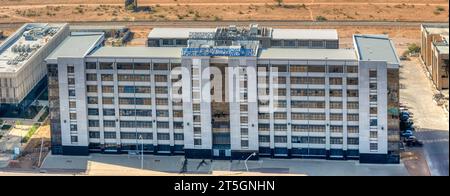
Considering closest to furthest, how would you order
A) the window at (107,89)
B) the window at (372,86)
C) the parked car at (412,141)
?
the window at (372,86)
the window at (107,89)
the parked car at (412,141)

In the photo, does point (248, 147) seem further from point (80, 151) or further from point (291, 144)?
point (80, 151)

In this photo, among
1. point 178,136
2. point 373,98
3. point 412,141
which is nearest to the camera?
point 373,98

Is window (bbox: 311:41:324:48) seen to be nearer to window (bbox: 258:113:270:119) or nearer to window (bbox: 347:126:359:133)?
window (bbox: 258:113:270:119)

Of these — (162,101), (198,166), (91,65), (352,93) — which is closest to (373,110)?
(352,93)

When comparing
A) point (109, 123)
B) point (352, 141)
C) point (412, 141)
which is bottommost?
point (412, 141)

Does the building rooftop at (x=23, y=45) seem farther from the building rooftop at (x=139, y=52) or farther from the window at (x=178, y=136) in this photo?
the window at (x=178, y=136)

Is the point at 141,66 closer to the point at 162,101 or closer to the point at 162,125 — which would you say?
the point at 162,101

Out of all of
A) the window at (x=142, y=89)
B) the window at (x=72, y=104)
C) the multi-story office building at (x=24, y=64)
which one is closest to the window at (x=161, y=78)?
the window at (x=142, y=89)

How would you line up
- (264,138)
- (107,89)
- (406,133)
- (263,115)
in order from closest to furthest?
(263,115)
(264,138)
(107,89)
(406,133)
